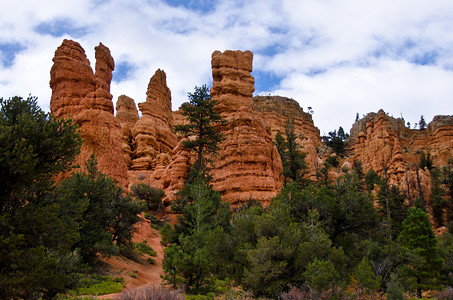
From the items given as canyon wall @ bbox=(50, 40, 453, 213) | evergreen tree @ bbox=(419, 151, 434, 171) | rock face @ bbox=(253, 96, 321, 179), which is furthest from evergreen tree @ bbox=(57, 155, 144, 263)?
evergreen tree @ bbox=(419, 151, 434, 171)

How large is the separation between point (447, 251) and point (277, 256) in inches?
903

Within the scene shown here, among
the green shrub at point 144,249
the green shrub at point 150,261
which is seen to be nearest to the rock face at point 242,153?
the green shrub at point 144,249

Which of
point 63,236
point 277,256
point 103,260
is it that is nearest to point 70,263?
point 63,236

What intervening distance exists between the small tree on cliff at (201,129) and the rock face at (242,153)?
6.12 ft

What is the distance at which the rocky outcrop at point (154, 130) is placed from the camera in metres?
48.6

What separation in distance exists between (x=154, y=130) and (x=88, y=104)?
74.0 feet

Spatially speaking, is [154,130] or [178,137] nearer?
[154,130]

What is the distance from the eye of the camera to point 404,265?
822 inches

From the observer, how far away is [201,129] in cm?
3603

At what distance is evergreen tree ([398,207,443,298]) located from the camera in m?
23.9

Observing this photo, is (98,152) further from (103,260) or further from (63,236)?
(63,236)

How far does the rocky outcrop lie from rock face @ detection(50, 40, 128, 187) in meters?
15.5

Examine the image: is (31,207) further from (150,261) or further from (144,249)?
(144,249)

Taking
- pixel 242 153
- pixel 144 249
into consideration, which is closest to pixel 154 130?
pixel 242 153
